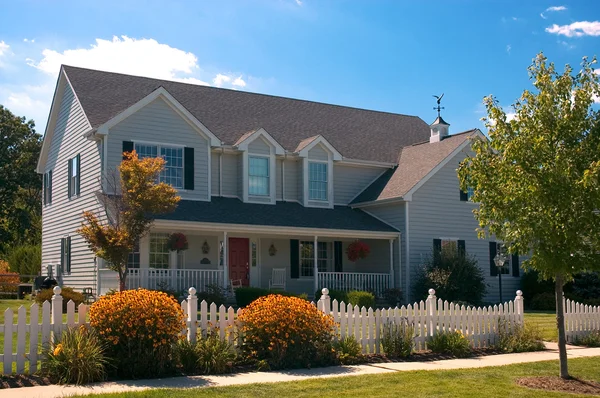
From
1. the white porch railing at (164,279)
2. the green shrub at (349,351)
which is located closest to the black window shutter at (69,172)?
the white porch railing at (164,279)

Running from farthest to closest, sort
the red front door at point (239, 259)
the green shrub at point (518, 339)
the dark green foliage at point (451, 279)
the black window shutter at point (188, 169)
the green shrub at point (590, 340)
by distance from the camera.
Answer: the red front door at point (239, 259) → the dark green foliage at point (451, 279) → the black window shutter at point (188, 169) → the green shrub at point (590, 340) → the green shrub at point (518, 339)

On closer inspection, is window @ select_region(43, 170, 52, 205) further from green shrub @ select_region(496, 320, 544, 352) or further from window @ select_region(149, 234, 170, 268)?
green shrub @ select_region(496, 320, 544, 352)

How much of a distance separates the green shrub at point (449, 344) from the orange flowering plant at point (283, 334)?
→ 2.72m

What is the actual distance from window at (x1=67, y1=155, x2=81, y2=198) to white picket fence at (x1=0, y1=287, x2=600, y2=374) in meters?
Result: 12.4

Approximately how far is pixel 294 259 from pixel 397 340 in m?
14.1

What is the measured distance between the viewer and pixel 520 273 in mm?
30797

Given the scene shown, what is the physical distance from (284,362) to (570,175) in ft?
18.1

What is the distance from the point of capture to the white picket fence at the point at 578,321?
53.6ft

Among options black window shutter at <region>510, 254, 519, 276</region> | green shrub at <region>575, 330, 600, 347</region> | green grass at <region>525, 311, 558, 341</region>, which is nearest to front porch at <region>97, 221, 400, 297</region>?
black window shutter at <region>510, 254, 519, 276</region>

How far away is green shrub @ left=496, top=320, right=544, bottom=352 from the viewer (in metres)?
14.7

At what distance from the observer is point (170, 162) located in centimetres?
2466

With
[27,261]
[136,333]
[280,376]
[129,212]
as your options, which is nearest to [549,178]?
[280,376]

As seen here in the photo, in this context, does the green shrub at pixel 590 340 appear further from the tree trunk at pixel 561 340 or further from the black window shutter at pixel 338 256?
the black window shutter at pixel 338 256

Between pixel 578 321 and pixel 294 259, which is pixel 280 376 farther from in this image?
pixel 294 259
